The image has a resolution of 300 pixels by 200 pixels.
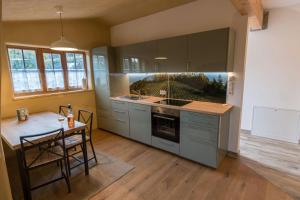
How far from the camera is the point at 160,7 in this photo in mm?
3289

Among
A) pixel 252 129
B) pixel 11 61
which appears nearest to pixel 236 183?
pixel 252 129

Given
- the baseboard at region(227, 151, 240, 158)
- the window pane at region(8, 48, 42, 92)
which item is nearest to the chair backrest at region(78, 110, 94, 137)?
the window pane at region(8, 48, 42, 92)

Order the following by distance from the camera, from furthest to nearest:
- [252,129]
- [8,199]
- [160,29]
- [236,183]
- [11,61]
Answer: [252,129]
[160,29]
[11,61]
[236,183]
[8,199]

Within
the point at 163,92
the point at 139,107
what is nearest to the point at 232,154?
the point at 163,92

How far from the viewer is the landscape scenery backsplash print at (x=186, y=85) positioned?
115 inches

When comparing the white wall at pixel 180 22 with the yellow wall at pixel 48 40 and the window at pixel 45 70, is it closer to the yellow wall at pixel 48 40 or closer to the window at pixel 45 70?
the yellow wall at pixel 48 40

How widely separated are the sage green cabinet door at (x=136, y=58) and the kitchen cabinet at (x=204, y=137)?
4.18 feet

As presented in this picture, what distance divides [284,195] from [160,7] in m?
3.51

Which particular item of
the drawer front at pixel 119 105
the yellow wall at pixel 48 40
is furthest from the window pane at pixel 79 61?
the drawer front at pixel 119 105

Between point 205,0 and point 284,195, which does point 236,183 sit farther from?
point 205,0

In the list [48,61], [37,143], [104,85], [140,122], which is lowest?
[140,122]

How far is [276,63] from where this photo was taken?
3.42 m

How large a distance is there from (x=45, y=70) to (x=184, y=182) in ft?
11.1

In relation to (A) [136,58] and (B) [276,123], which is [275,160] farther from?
(A) [136,58]
